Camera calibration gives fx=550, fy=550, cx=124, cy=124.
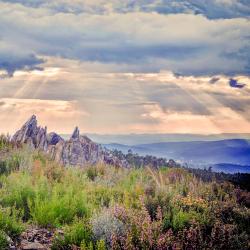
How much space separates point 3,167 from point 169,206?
7.24 meters

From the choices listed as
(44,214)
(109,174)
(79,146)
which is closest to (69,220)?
(44,214)

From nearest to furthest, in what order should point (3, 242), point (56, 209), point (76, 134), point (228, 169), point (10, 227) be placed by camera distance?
point (3, 242) < point (10, 227) < point (56, 209) < point (76, 134) < point (228, 169)

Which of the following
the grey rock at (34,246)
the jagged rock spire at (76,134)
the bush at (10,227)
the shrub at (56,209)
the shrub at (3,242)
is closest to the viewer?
the shrub at (3,242)

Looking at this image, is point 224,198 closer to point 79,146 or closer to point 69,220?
point 69,220

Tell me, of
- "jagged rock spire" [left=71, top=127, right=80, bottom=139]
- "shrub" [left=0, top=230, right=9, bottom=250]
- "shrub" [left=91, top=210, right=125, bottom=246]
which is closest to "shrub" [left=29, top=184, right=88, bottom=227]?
"shrub" [left=91, top=210, right=125, bottom=246]

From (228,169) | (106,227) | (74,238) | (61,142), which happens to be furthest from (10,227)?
(228,169)

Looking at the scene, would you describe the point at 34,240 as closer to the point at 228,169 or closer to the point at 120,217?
the point at 120,217

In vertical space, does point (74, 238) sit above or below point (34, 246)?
above

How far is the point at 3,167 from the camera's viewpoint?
58.0ft

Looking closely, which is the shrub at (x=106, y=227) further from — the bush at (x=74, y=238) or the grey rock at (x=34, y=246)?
the grey rock at (x=34, y=246)

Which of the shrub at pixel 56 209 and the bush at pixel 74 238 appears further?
the shrub at pixel 56 209

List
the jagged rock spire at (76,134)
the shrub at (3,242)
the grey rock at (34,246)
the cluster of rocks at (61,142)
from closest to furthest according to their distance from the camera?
the shrub at (3,242) < the grey rock at (34,246) < the cluster of rocks at (61,142) < the jagged rock spire at (76,134)

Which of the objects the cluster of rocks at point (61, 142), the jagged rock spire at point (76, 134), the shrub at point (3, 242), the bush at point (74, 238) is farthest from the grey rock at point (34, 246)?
the jagged rock spire at point (76, 134)

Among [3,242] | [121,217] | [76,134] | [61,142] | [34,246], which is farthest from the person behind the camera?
[76,134]
